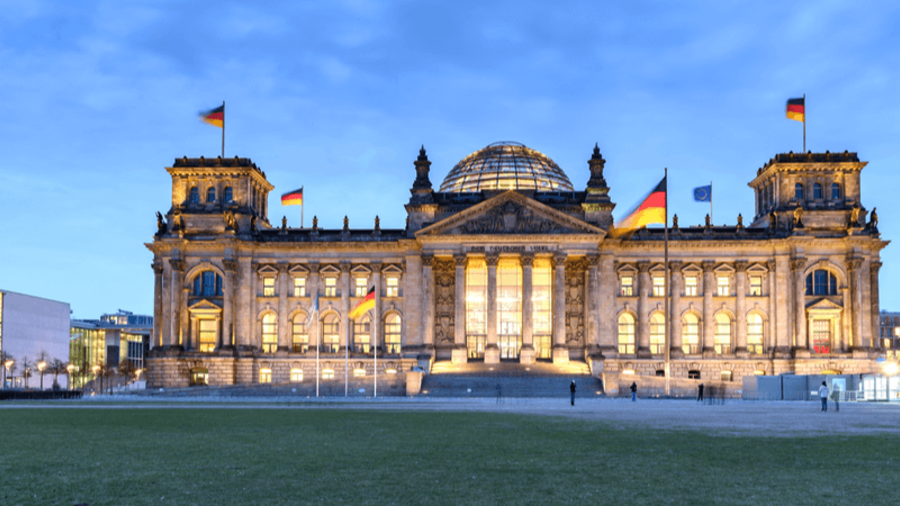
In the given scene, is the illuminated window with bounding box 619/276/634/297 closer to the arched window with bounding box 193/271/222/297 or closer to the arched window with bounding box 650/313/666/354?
the arched window with bounding box 650/313/666/354

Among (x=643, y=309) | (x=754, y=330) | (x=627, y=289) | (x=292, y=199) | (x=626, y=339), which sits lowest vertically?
(x=626, y=339)

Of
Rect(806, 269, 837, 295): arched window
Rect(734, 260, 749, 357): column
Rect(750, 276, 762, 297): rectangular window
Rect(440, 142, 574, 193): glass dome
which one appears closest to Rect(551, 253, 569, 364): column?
Rect(440, 142, 574, 193): glass dome

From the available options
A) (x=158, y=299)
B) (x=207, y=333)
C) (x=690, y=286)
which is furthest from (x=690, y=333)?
(x=158, y=299)

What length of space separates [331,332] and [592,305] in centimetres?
2579

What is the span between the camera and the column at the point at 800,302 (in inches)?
3351

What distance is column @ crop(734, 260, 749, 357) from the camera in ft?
287

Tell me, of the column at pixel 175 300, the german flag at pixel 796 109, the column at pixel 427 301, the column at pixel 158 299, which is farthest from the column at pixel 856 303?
the column at pixel 158 299

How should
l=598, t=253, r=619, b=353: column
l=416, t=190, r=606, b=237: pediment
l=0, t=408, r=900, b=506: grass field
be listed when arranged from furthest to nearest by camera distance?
l=598, t=253, r=619, b=353: column < l=416, t=190, r=606, b=237: pediment < l=0, t=408, r=900, b=506: grass field

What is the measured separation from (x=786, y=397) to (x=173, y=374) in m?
54.6

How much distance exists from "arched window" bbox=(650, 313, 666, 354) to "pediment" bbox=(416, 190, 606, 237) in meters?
11.4

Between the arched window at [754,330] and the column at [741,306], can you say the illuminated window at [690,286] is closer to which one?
the column at [741,306]

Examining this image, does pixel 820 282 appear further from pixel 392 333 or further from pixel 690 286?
pixel 392 333

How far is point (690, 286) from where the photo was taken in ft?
291

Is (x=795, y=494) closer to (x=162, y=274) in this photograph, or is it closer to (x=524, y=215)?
(x=524, y=215)
